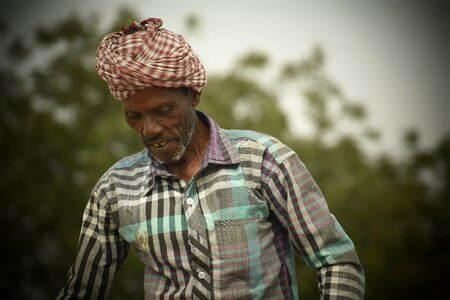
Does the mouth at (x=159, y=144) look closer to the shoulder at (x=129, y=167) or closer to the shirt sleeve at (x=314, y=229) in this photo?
the shoulder at (x=129, y=167)

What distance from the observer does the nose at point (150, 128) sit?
2047mm

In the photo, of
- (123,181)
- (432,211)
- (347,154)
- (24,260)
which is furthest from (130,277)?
(123,181)

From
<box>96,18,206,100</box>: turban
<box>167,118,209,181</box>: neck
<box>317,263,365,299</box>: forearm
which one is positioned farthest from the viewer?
<box>167,118,209,181</box>: neck

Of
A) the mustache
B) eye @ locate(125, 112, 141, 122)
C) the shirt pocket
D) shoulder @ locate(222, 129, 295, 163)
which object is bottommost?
the shirt pocket

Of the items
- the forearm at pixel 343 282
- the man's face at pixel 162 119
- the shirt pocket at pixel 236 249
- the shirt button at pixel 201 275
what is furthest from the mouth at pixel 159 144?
the forearm at pixel 343 282

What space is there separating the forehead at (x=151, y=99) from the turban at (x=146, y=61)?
2 cm

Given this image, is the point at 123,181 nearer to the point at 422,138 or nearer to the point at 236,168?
the point at 236,168

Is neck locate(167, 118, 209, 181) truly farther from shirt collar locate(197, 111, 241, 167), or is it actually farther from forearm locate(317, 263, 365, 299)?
forearm locate(317, 263, 365, 299)

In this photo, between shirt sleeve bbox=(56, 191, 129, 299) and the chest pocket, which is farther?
shirt sleeve bbox=(56, 191, 129, 299)

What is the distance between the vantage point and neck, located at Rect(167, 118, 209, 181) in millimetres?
2143

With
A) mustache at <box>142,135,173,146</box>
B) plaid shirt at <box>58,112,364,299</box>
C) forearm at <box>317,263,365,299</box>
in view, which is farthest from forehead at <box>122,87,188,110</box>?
forearm at <box>317,263,365,299</box>

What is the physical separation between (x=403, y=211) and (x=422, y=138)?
→ 12.0 ft

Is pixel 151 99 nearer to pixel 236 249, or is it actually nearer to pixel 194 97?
pixel 194 97

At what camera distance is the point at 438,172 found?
23312mm
